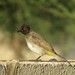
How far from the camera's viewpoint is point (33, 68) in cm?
512

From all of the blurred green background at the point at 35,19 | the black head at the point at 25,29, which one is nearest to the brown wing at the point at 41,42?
the black head at the point at 25,29

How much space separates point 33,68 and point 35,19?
7316 mm

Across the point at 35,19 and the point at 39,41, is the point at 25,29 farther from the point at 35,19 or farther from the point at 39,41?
the point at 35,19

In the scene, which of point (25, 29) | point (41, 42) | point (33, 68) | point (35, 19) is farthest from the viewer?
point (35, 19)

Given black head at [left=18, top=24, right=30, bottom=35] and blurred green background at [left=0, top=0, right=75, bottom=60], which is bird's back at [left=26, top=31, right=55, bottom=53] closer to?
black head at [left=18, top=24, right=30, bottom=35]

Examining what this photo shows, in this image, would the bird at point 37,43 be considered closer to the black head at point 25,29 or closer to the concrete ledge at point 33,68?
the black head at point 25,29

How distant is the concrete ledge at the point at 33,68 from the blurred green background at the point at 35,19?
21.5 feet

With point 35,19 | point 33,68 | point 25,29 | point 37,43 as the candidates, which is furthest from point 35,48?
point 35,19

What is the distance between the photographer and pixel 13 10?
12523 millimetres

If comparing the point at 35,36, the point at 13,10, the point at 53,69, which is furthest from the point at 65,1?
the point at 53,69

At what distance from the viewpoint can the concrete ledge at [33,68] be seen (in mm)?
5102

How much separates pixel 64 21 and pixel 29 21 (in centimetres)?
114

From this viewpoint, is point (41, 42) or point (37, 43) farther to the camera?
point (37, 43)

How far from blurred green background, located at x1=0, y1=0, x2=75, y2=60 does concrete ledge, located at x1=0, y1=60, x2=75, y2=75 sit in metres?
6.54
